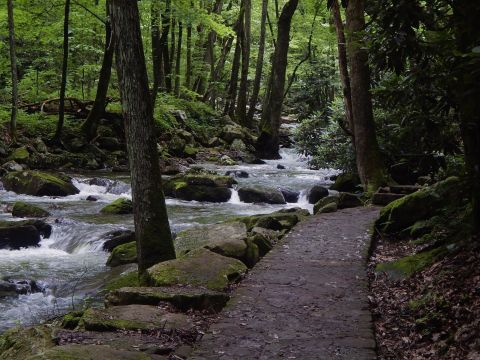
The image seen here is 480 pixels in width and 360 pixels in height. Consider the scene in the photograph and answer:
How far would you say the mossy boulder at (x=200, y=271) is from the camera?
5664 mm

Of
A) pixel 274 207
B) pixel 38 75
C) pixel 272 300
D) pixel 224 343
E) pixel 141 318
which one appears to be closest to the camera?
pixel 224 343

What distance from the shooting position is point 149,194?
655cm

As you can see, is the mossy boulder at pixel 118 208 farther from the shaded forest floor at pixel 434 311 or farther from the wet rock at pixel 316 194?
the shaded forest floor at pixel 434 311

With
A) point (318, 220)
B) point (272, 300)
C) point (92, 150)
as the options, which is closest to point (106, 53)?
point (92, 150)

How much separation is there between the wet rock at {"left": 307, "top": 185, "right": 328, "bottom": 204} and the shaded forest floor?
380 inches

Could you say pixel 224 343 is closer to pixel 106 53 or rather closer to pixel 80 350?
pixel 80 350

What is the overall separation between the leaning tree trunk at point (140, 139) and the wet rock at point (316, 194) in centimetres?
900

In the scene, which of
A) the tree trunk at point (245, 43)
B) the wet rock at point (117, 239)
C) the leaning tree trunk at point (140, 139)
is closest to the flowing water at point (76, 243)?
the wet rock at point (117, 239)

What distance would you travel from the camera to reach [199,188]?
1551 centimetres

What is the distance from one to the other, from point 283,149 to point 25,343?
83.6ft

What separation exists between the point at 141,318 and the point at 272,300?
126cm

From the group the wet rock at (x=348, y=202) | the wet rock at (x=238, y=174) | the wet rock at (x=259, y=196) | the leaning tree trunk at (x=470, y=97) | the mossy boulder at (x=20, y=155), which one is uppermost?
the leaning tree trunk at (x=470, y=97)

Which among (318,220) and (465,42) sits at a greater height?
(465,42)

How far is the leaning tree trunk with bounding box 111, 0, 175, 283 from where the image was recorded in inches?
246
